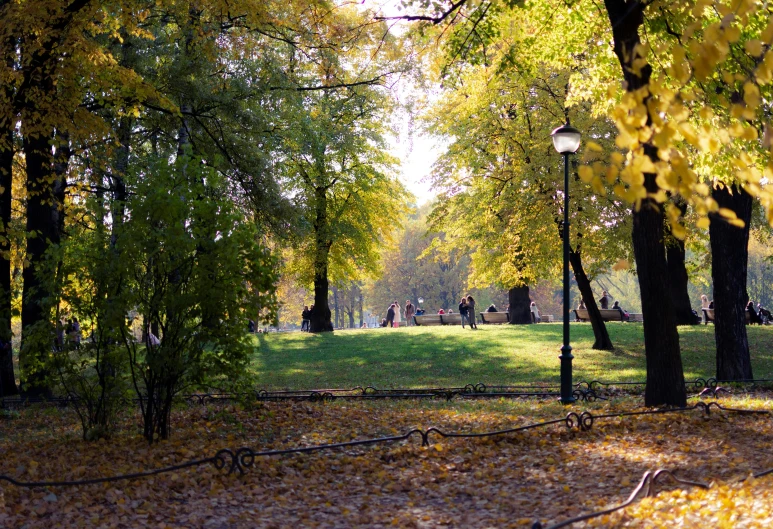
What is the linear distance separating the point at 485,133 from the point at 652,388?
12.2 metres

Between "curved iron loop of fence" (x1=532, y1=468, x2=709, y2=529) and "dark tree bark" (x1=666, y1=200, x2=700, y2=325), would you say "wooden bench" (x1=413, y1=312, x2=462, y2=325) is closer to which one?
"dark tree bark" (x1=666, y1=200, x2=700, y2=325)

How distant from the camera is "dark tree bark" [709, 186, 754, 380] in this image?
12.5m

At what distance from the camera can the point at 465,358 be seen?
18.6 meters

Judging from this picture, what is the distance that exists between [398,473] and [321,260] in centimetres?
2244

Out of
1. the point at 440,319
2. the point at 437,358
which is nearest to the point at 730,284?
the point at 437,358

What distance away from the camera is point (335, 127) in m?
25.3

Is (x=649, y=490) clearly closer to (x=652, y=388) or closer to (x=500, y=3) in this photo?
(x=652, y=388)

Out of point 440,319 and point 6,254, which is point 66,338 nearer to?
point 6,254

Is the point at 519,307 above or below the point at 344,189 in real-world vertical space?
below

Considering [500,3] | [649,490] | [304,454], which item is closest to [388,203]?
[500,3]

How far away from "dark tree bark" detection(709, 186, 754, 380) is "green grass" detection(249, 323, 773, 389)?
199cm

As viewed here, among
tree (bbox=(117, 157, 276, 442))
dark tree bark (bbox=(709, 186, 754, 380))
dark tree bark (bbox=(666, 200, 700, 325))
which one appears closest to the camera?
tree (bbox=(117, 157, 276, 442))

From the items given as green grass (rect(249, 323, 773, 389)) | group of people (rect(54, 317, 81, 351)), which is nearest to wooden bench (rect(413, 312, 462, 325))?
green grass (rect(249, 323, 773, 389))

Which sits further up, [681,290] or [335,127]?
[335,127]
